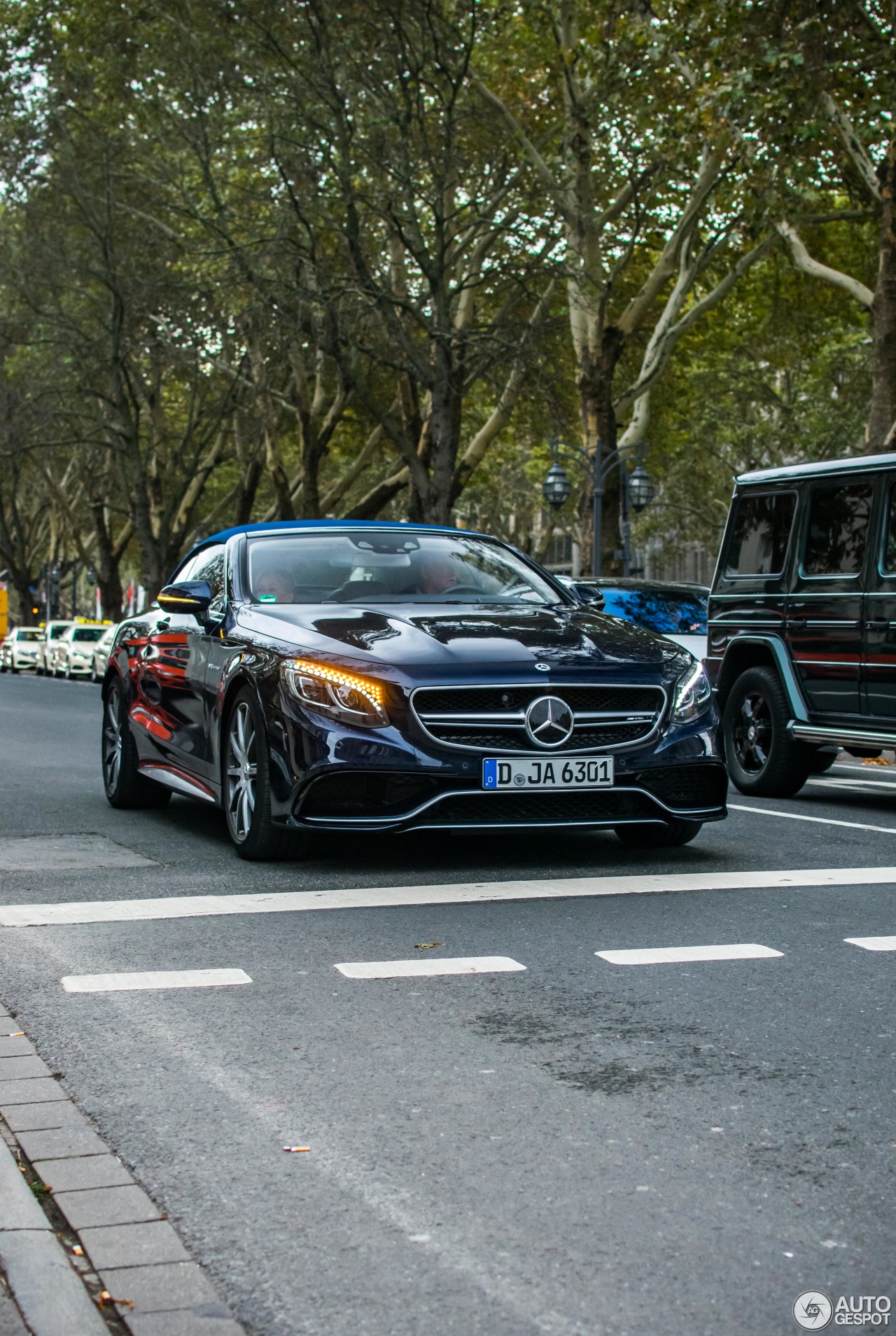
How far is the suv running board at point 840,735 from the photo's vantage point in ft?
35.5

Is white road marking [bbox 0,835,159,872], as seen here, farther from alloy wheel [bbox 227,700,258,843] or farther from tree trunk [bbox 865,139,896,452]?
tree trunk [bbox 865,139,896,452]

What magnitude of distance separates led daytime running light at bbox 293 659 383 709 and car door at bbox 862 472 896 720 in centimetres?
435

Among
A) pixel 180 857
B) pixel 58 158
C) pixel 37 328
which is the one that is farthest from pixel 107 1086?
pixel 37 328

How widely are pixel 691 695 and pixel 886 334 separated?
1518 centimetres

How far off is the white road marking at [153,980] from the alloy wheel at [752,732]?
6819 mm

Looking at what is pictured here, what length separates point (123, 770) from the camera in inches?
409

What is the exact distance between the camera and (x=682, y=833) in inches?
→ 338

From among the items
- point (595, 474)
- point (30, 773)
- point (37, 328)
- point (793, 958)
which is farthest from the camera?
Result: point (37, 328)

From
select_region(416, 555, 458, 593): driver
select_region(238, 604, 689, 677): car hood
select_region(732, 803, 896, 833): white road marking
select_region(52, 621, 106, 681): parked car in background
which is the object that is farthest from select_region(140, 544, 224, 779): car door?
select_region(52, 621, 106, 681): parked car in background

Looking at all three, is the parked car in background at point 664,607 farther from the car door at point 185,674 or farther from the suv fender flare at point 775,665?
the car door at point 185,674

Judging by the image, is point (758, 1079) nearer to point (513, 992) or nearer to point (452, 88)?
point (513, 992)

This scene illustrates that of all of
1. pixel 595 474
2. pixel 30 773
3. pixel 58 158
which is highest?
pixel 58 158

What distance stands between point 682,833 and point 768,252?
85.4ft

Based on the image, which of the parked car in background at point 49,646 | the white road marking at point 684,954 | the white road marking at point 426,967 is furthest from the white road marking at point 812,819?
the parked car in background at point 49,646
